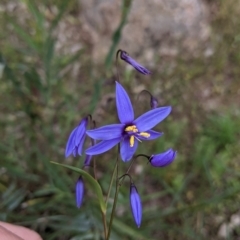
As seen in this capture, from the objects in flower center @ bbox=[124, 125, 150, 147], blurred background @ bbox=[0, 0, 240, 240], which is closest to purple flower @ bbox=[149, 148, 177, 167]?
flower center @ bbox=[124, 125, 150, 147]

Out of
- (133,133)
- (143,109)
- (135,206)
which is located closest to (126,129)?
(133,133)

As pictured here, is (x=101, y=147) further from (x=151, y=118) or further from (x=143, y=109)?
(x=143, y=109)

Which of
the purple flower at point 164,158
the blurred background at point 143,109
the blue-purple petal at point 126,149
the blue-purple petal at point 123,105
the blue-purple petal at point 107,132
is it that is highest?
the blue-purple petal at point 123,105

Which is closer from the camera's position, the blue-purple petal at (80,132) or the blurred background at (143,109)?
the blue-purple petal at (80,132)

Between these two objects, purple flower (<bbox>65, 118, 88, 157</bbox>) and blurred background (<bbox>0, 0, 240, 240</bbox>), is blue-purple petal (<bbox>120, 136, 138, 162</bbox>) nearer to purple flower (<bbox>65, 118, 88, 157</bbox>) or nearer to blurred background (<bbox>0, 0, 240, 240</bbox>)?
purple flower (<bbox>65, 118, 88, 157</bbox>)

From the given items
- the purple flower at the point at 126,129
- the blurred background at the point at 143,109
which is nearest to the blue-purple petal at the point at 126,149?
the purple flower at the point at 126,129

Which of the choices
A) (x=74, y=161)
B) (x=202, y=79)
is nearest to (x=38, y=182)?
(x=74, y=161)

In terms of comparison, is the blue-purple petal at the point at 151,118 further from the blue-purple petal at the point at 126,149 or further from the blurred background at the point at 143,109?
the blurred background at the point at 143,109
